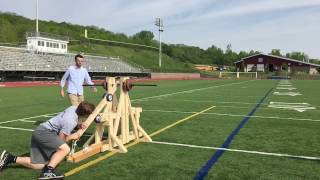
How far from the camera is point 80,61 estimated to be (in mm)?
9859

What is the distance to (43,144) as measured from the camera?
6.18 metres

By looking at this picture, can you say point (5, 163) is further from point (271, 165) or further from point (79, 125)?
point (271, 165)

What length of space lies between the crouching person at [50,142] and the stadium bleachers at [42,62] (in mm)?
37875

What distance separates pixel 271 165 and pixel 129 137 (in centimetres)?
293

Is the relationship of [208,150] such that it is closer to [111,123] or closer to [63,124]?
[111,123]

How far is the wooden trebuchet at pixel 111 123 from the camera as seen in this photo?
283 inches

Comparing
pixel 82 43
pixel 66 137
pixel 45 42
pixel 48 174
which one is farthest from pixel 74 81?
pixel 82 43

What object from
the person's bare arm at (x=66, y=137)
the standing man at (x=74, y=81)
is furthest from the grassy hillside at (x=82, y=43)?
the person's bare arm at (x=66, y=137)

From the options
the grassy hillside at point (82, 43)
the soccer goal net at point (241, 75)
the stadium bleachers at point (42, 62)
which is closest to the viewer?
the stadium bleachers at point (42, 62)

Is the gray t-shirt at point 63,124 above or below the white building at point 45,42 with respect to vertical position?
below

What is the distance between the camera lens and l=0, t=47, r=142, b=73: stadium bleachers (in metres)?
44.9

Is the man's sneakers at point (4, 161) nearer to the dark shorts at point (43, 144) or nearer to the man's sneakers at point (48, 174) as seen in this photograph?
the dark shorts at point (43, 144)

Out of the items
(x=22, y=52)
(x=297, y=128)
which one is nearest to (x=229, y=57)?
(x=22, y=52)

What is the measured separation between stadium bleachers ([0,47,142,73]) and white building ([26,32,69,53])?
2557 millimetres
